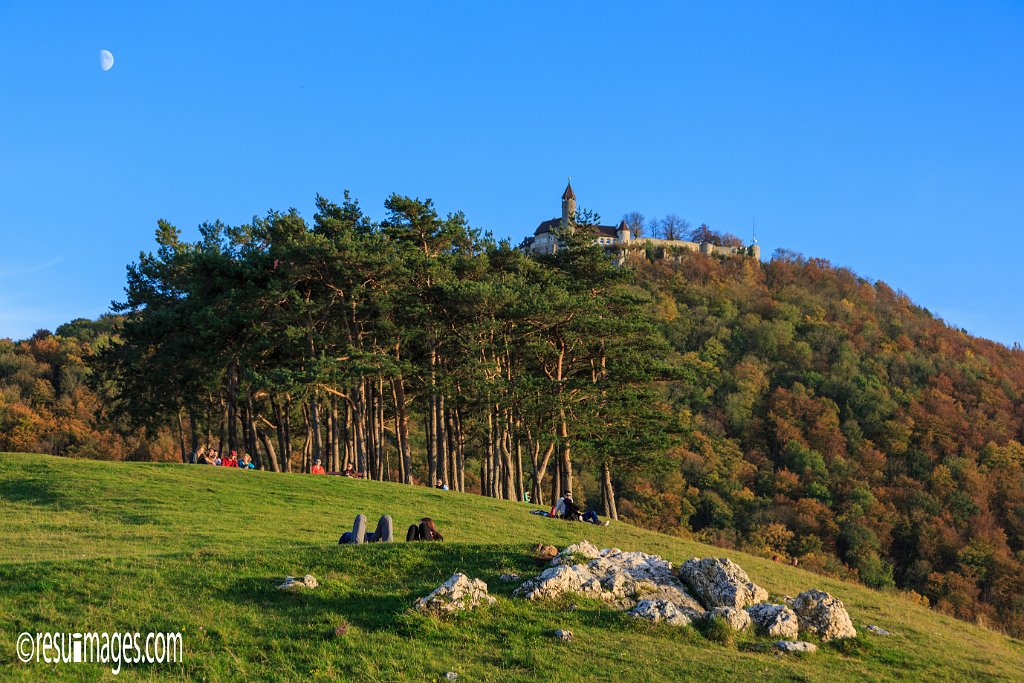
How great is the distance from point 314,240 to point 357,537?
24.0 m

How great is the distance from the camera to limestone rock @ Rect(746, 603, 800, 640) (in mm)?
16406

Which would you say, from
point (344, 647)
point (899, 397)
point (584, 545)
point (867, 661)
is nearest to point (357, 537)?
point (584, 545)

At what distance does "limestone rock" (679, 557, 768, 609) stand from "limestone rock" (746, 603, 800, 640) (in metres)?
0.37

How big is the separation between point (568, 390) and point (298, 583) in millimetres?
31873

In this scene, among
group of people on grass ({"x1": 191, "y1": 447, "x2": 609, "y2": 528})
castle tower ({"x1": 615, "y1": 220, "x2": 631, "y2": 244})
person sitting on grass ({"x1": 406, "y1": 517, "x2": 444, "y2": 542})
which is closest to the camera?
person sitting on grass ({"x1": 406, "y1": 517, "x2": 444, "y2": 542})

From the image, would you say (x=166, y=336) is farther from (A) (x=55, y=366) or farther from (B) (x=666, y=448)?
(A) (x=55, y=366)

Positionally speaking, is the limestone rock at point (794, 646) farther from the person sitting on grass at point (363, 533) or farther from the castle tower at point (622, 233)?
the castle tower at point (622, 233)

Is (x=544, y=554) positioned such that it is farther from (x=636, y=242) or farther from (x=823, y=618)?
(x=636, y=242)

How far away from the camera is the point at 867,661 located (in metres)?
16.2

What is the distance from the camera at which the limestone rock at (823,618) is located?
16891mm

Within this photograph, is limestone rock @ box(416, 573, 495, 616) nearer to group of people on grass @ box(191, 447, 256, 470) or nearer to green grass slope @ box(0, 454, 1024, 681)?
green grass slope @ box(0, 454, 1024, 681)

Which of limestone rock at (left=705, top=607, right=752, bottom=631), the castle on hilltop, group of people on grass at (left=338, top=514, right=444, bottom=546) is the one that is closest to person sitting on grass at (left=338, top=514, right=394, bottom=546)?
group of people on grass at (left=338, top=514, right=444, bottom=546)

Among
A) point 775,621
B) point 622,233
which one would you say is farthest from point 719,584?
point 622,233

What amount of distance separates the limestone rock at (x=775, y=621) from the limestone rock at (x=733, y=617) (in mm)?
237
